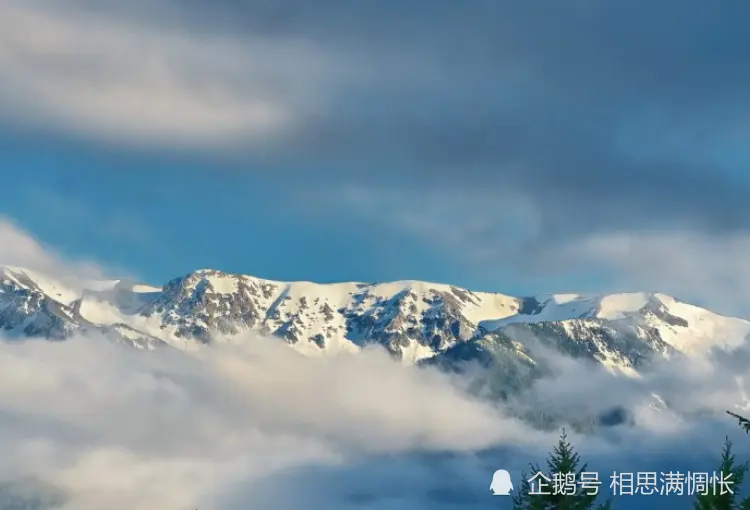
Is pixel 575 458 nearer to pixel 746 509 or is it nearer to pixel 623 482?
pixel 746 509

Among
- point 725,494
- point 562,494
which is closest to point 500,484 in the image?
point 562,494

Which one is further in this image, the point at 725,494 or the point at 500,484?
the point at 500,484

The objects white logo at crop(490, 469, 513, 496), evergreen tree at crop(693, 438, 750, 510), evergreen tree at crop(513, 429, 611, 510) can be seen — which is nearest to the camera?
evergreen tree at crop(693, 438, 750, 510)

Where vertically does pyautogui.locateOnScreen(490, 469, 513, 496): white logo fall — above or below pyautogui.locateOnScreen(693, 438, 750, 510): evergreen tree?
above

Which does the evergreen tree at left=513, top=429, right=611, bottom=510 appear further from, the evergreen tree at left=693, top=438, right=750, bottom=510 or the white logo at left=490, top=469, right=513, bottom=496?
the white logo at left=490, top=469, right=513, bottom=496

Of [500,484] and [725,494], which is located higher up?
[500,484]

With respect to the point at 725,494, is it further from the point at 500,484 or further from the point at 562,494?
the point at 500,484

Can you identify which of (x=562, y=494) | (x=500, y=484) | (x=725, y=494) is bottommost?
(x=725, y=494)

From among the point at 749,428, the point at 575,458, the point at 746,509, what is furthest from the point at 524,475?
the point at 749,428

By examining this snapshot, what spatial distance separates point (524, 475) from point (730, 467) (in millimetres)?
18453

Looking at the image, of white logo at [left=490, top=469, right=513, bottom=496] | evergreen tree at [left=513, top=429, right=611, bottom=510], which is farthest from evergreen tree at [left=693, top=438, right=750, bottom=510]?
white logo at [left=490, top=469, right=513, bottom=496]

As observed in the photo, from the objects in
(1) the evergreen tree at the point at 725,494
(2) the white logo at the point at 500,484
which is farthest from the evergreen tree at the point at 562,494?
(2) the white logo at the point at 500,484

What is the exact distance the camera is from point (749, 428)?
177 ft

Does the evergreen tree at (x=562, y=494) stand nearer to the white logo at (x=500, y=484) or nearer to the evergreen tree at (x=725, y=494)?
the evergreen tree at (x=725, y=494)
